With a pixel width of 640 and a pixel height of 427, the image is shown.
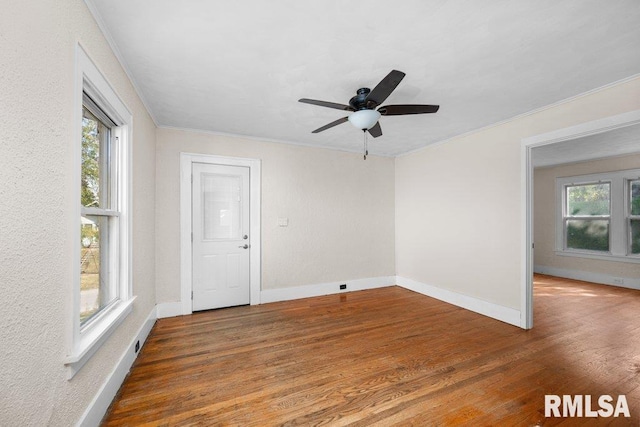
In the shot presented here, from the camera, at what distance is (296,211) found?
4.25 m

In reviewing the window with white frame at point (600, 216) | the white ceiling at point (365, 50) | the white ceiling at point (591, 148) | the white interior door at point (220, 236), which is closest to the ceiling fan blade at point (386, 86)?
the white ceiling at point (365, 50)

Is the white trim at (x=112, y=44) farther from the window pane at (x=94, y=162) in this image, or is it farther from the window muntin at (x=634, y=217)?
the window muntin at (x=634, y=217)

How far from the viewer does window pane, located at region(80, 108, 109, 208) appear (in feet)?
5.72

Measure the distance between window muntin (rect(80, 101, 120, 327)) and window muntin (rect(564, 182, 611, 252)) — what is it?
8.15 m

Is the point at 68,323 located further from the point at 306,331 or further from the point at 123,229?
the point at 306,331

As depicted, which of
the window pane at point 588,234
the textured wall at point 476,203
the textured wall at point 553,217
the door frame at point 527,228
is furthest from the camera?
the window pane at point 588,234

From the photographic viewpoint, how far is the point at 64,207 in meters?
1.31

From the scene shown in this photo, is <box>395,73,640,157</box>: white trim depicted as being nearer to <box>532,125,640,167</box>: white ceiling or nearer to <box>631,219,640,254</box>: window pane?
<box>532,125,640,167</box>: white ceiling

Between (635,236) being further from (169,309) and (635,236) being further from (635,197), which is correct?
(169,309)

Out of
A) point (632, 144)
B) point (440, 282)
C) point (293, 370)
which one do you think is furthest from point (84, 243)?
point (632, 144)

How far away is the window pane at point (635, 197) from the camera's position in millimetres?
4973

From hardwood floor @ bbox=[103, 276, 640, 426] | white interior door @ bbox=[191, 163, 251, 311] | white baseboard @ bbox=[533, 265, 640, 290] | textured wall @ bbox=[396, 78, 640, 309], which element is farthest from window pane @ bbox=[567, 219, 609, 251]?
white interior door @ bbox=[191, 163, 251, 311]

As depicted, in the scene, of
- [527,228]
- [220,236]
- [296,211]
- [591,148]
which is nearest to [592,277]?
[591,148]

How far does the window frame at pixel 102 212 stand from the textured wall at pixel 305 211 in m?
Result: 1.28
